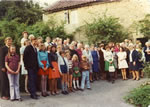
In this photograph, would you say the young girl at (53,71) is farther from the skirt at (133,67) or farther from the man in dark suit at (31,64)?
the skirt at (133,67)

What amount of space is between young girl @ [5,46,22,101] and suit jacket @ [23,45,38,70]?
29 cm

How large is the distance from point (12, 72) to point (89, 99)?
2.88 metres

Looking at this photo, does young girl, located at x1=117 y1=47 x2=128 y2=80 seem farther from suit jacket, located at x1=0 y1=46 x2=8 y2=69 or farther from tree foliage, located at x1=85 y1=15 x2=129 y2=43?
suit jacket, located at x1=0 y1=46 x2=8 y2=69

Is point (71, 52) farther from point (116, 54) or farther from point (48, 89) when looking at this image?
point (116, 54)

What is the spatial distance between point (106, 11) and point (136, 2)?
2.52 metres

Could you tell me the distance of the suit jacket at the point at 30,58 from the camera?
23.6 feet

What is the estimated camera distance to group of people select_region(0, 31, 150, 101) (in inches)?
281

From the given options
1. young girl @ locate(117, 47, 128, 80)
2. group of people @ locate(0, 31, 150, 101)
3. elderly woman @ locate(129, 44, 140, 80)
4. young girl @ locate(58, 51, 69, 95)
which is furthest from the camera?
young girl @ locate(117, 47, 128, 80)

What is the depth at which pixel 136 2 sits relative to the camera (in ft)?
58.7

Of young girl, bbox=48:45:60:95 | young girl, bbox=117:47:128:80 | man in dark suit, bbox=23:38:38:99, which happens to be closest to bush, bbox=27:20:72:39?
young girl, bbox=117:47:128:80

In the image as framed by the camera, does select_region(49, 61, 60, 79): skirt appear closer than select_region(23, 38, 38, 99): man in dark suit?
No

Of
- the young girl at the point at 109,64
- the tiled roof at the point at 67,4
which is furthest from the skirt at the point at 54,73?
the tiled roof at the point at 67,4

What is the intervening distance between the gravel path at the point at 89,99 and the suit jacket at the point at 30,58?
112 centimetres

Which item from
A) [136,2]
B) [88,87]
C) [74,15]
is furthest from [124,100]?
[74,15]
